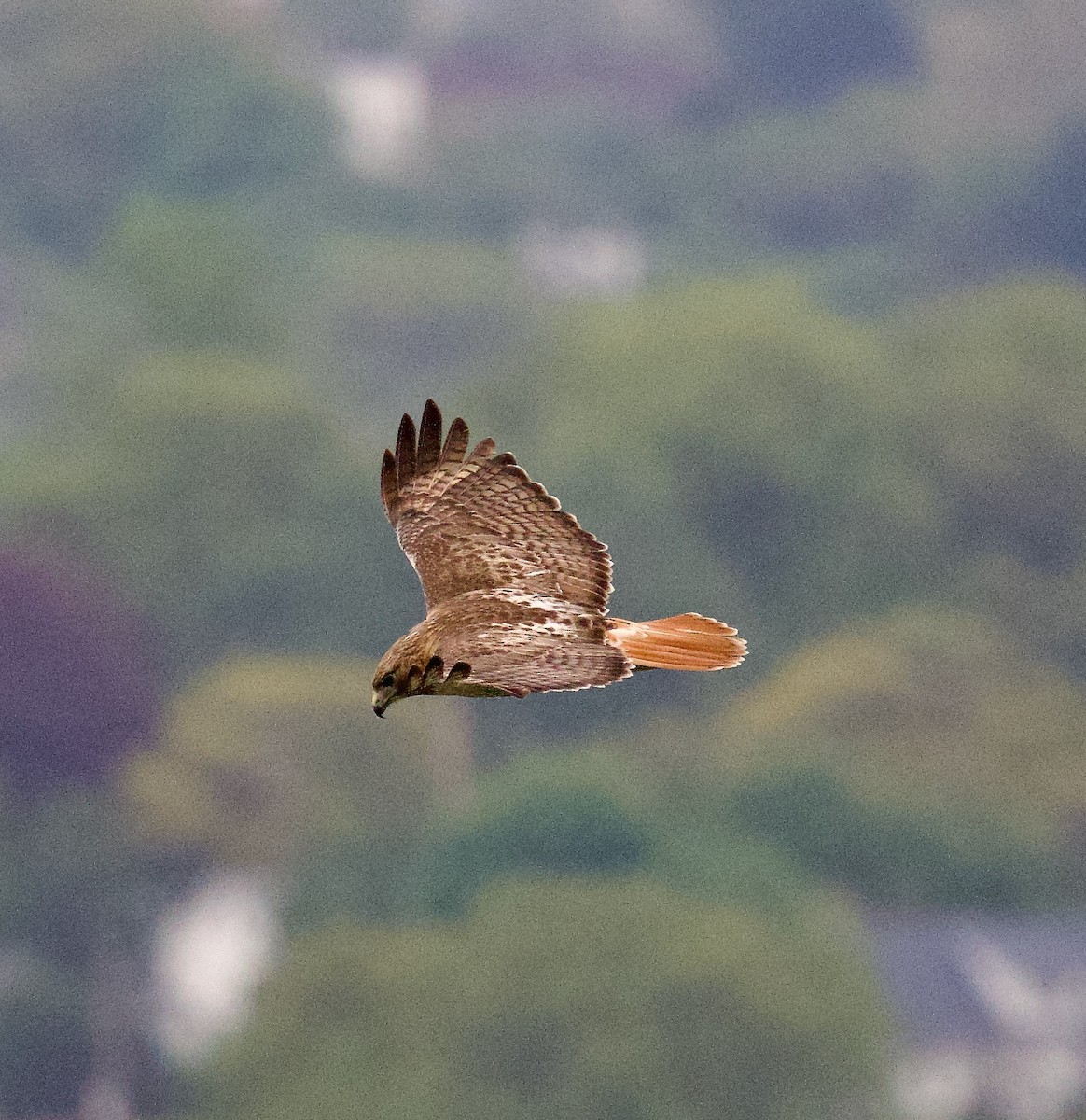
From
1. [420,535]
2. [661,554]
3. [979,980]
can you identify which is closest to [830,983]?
[979,980]

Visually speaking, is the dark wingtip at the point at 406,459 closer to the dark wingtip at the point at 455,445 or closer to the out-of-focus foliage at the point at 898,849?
the dark wingtip at the point at 455,445

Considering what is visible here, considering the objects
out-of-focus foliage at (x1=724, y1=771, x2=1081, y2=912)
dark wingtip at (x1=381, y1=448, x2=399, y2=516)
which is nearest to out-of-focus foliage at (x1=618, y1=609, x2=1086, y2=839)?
out-of-focus foliage at (x1=724, y1=771, x2=1081, y2=912)

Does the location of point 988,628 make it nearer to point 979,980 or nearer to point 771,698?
point 771,698

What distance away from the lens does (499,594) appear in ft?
43.3

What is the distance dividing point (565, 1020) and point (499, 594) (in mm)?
55226

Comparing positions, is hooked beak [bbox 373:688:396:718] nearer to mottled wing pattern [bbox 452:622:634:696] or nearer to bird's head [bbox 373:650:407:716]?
bird's head [bbox 373:650:407:716]

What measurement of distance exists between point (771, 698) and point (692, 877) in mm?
10766

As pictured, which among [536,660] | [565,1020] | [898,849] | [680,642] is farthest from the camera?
[898,849]

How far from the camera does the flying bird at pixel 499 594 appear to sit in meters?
11.2

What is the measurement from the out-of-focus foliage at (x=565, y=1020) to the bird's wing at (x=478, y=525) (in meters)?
52.7

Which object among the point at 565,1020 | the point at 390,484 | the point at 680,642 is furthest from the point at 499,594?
the point at 565,1020

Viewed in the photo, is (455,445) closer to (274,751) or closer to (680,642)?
(680,642)

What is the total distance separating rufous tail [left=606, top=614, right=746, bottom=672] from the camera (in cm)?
1250

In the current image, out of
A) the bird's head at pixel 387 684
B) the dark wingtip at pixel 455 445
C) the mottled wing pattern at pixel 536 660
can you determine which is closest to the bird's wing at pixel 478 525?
the dark wingtip at pixel 455 445
